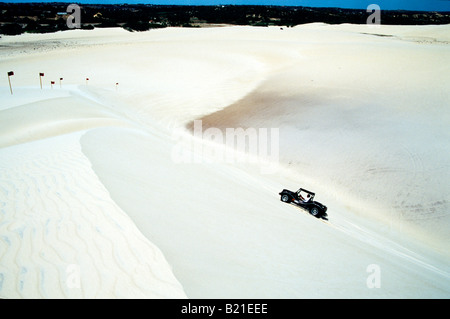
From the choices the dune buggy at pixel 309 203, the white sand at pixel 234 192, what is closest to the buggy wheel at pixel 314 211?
the dune buggy at pixel 309 203

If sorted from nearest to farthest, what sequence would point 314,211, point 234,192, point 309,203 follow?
1. point 234,192
2. point 314,211
3. point 309,203

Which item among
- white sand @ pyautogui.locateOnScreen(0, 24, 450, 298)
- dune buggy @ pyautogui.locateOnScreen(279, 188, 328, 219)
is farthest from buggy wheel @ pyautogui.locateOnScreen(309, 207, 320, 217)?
white sand @ pyautogui.locateOnScreen(0, 24, 450, 298)

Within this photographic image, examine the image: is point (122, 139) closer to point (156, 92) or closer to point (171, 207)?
point (171, 207)

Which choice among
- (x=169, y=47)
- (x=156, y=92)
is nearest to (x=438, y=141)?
(x=156, y=92)

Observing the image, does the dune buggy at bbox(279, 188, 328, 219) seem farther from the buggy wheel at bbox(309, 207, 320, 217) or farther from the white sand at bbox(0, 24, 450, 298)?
the white sand at bbox(0, 24, 450, 298)

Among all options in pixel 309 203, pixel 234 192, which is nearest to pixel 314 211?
pixel 309 203

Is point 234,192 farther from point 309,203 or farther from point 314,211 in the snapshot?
point 314,211

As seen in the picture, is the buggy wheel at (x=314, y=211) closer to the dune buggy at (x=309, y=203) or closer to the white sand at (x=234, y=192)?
the dune buggy at (x=309, y=203)
